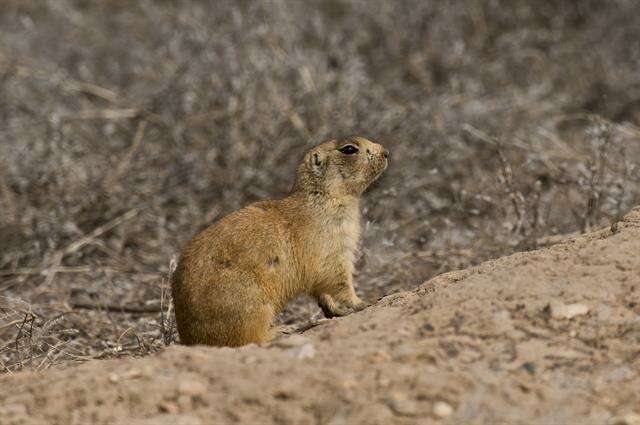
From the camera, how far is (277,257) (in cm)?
489

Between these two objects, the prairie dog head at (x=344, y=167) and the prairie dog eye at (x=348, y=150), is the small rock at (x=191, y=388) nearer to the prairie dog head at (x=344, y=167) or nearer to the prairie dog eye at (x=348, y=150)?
the prairie dog head at (x=344, y=167)

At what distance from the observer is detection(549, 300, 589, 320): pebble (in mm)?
3826

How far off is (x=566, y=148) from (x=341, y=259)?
11.6 feet

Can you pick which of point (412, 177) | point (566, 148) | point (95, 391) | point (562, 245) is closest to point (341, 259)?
point (562, 245)

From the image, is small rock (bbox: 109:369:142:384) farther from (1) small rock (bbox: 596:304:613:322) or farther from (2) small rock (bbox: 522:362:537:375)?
(1) small rock (bbox: 596:304:613:322)

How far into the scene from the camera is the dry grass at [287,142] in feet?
21.6

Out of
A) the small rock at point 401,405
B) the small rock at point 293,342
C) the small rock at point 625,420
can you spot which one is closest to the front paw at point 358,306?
the small rock at point 293,342

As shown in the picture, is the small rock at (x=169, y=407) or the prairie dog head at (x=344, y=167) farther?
the prairie dog head at (x=344, y=167)

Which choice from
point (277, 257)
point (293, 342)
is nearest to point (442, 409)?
point (293, 342)

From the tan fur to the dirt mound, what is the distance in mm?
638

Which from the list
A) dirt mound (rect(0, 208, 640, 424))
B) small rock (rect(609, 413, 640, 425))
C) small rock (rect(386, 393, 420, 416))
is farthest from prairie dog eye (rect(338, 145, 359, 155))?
small rock (rect(609, 413, 640, 425))

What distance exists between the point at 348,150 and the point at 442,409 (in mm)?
2413

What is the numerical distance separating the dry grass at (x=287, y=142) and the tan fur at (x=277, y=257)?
639 mm

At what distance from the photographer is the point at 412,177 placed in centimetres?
784
